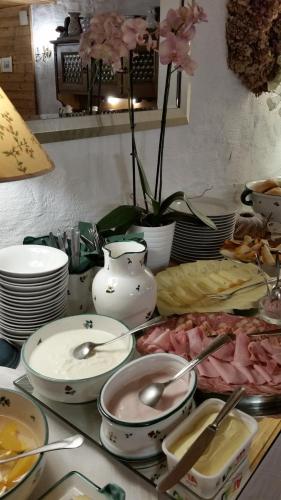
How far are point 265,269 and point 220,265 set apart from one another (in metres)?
0.11

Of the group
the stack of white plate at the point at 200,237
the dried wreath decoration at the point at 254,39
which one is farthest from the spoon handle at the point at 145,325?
the dried wreath decoration at the point at 254,39

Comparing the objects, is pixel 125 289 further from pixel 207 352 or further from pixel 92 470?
pixel 92 470

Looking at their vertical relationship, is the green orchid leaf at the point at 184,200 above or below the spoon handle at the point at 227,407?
above

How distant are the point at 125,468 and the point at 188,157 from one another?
105 cm

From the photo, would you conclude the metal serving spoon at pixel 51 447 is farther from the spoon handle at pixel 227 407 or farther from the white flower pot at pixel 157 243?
the white flower pot at pixel 157 243

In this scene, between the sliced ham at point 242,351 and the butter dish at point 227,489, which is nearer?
the butter dish at point 227,489

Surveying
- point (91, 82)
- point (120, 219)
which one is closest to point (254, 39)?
point (91, 82)

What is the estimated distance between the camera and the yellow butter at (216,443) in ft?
1.87

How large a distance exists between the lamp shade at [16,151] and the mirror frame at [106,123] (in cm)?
28

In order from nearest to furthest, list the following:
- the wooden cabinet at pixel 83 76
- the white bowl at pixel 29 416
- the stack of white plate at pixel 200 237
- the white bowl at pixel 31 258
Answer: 1. the white bowl at pixel 29 416
2. the white bowl at pixel 31 258
3. the wooden cabinet at pixel 83 76
4. the stack of white plate at pixel 200 237

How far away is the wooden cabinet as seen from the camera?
3.40 feet

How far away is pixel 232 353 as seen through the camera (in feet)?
2.58

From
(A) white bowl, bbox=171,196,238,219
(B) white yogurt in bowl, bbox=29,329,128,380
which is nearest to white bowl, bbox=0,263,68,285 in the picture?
(B) white yogurt in bowl, bbox=29,329,128,380

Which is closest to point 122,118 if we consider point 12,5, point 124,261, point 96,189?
point 96,189
